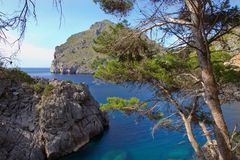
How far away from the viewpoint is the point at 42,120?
24.1m

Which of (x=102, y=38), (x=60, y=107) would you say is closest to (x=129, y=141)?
(x=60, y=107)

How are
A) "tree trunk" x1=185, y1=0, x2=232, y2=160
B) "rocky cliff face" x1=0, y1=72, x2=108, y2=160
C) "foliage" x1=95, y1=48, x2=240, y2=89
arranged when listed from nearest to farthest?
"tree trunk" x1=185, y1=0, x2=232, y2=160 → "foliage" x1=95, y1=48, x2=240, y2=89 → "rocky cliff face" x1=0, y1=72, x2=108, y2=160

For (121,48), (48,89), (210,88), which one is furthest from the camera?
(48,89)

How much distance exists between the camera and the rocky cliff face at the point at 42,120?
21.7m

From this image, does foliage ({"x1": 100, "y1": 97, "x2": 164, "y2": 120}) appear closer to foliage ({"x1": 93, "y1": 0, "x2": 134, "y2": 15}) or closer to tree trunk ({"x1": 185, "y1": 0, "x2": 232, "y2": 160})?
foliage ({"x1": 93, "y1": 0, "x2": 134, "y2": 15})

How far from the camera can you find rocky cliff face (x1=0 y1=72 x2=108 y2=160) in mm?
21656

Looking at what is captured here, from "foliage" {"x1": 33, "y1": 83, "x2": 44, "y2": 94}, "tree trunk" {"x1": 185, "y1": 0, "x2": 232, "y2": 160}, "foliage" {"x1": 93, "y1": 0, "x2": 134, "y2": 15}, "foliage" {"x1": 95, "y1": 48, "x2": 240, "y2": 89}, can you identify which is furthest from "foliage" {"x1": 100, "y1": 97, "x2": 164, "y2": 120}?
"foliage" {"x1": 33, "y1": 83, "x2": 44, "y2": 94}

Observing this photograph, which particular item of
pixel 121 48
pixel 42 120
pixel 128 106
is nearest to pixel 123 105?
pixel 128 106

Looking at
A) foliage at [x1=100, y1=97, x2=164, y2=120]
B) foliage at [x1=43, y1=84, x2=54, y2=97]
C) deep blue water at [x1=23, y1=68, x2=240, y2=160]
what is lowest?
deep blue water at [x1=23, y1=68, x2=240, y2=160]

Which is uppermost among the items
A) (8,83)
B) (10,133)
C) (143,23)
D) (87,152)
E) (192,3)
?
(192,3)

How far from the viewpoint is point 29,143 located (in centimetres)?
2216

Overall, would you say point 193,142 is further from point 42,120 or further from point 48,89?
point 48,89

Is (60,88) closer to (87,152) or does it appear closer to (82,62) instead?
(87,152)

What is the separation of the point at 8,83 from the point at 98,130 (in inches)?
389
